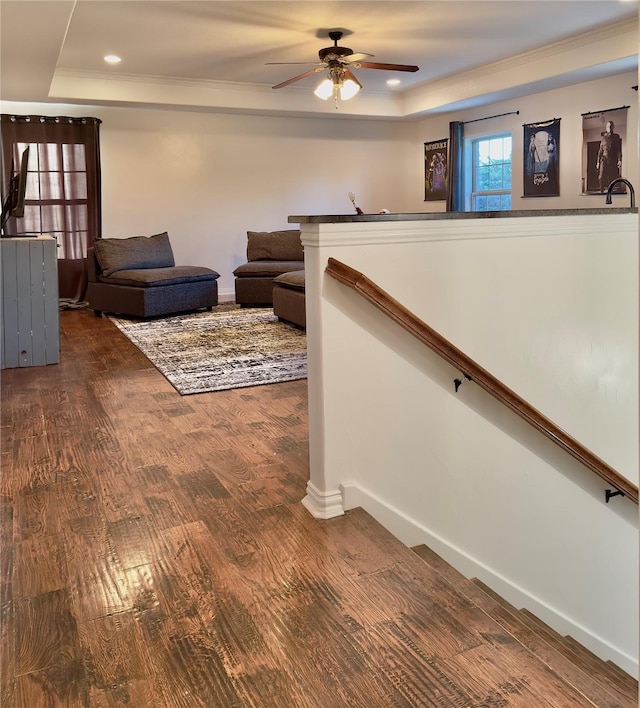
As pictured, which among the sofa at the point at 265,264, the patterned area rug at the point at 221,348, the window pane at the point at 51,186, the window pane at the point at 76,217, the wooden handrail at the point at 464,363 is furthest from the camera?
the window pane at the point at 76,217

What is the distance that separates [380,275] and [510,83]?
18.0 ft

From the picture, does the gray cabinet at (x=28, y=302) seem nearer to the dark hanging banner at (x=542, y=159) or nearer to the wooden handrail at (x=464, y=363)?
the wooden handrail at (x=464, y=363)

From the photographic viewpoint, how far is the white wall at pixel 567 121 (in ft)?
20.9

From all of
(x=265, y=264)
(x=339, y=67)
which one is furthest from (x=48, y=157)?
(x=339, y=67)

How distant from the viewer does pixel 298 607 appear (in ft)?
5.83

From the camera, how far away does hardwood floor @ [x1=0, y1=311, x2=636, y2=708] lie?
148 centimetres

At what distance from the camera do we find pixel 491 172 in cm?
836

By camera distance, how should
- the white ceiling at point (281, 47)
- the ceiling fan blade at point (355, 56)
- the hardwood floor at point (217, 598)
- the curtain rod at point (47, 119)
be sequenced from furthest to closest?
the curtain rod at point (47, 119) < the ceiling fan blade at point (355, 56) < the white ceiling at point (281, 47) < the hardwood floor at point (217, 598)

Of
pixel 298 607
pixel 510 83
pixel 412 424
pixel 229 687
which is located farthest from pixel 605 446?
pixel 510 83

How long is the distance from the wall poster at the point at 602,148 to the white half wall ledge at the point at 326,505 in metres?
5.34

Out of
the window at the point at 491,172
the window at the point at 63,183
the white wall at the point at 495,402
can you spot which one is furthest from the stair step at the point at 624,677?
the window at the point at 63,183

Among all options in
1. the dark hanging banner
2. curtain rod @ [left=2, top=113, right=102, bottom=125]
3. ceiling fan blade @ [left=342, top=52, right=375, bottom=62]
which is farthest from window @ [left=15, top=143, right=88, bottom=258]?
the dark hanging banner

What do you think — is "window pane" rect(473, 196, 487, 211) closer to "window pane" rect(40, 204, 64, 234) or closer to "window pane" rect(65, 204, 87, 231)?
"window pane" rect(65, 204, 87, 231)

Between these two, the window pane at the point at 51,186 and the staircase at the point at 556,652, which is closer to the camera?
the staircase at the point at 556,652
